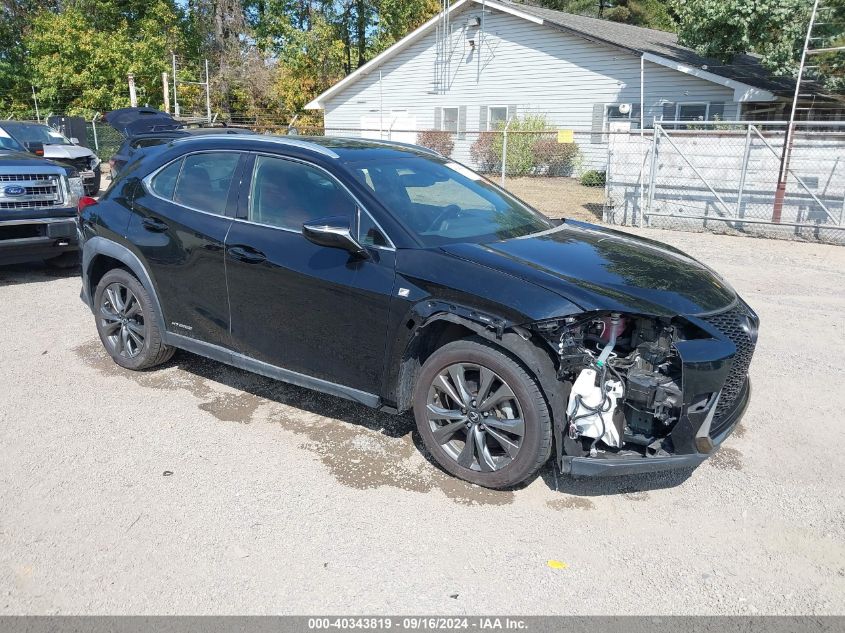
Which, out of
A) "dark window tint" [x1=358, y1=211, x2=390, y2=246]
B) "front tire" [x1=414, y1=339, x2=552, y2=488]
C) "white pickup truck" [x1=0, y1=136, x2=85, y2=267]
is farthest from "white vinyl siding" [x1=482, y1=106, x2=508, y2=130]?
"front tire" [x1=414, y1=339, x2=552, y2=488]

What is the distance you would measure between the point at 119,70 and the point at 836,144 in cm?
2868

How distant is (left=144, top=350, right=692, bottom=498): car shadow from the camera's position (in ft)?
12.5

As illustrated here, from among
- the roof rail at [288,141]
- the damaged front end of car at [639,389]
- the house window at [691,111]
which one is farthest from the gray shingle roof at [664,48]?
the damaged front end of car at [639,389]

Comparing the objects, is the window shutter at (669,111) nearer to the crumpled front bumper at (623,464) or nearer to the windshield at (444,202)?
the windshield at (444,202)

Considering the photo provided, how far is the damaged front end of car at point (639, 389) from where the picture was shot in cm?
330

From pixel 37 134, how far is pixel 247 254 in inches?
529

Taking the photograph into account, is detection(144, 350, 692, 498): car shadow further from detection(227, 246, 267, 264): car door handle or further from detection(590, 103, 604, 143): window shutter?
detection(590, 103, 604, 143): window shutter

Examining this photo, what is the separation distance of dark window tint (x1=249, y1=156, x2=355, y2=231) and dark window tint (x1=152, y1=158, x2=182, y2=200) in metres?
0.85

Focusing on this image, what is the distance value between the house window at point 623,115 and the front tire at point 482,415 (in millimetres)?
19496

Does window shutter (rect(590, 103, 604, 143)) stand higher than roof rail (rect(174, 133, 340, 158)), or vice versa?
window shutter (rect(590, 103, 604, 143))

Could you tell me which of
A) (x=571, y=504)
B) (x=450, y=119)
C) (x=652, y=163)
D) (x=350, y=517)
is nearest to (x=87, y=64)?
(x=450, y=119)

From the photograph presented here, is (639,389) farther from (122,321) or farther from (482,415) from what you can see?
(122,321)

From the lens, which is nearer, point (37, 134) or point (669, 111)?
point (37, 134)

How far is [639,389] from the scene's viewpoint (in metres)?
3.29
